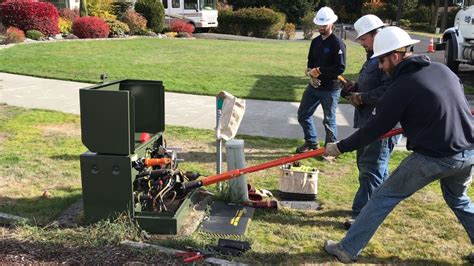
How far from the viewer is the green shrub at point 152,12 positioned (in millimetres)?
30938

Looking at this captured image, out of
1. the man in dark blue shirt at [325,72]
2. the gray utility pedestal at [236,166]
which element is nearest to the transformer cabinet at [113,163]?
the gray utility pedestal at [236,166]

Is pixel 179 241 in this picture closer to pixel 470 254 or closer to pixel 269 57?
pixel 470 254

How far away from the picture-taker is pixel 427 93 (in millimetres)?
3385

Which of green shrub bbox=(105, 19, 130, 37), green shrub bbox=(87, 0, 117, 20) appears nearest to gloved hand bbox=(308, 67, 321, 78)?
green shrub bbox=(105, 19, 130, 37)

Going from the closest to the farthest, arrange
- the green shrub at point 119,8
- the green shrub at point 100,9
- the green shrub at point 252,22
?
the green shrub at point 100,9 → the green shrub at point 119,8 → the green shrub at point 252,22

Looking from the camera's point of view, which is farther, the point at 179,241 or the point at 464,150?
the point at 179,241

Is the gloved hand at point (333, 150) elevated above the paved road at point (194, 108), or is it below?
above

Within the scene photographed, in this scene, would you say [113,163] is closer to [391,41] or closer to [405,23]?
[391,41]

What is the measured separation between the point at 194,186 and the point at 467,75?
46.1 ft

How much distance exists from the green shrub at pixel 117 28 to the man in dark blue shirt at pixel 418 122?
2547cm

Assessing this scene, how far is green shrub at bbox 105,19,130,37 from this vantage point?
90.1 ft

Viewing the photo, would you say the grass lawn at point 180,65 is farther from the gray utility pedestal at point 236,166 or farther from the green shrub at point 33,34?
the gray utility pedestal at point 236,166

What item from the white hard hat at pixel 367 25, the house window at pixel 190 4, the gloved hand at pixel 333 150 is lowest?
the gloved hand at pixel 333 150

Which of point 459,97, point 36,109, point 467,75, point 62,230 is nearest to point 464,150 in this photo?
point 459,97
